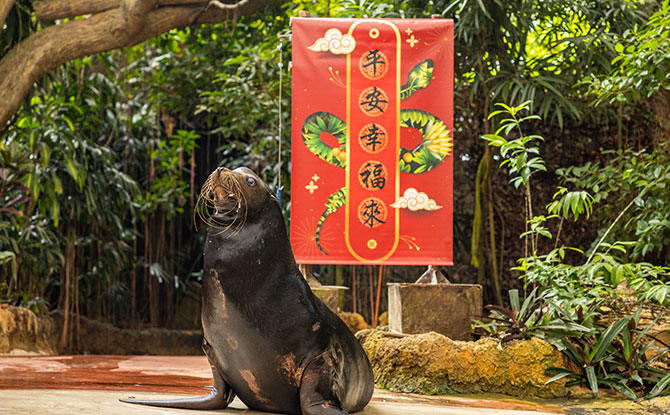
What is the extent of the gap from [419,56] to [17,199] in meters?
4.33

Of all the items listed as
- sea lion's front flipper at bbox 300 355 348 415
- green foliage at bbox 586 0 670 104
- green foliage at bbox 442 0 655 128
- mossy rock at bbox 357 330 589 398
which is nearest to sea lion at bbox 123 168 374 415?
sea lion's front flipper at bbox 300 355 348 415

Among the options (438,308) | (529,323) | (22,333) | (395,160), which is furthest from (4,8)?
(529,323)

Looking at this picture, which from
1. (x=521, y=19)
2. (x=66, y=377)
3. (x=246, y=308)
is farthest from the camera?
(x=521, y=19)

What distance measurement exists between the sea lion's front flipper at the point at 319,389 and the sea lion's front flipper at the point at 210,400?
1.18 ft

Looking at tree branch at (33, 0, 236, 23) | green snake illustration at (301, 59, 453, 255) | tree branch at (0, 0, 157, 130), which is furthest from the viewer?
tree branch at (33, 0, 236, 23)

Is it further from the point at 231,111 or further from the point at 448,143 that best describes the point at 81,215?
the point at 448,143

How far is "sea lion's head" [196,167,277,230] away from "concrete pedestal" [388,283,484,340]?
7.80ft

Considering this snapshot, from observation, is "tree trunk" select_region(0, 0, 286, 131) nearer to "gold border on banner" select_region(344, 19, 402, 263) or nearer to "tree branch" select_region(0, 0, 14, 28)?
"tree branch" select_region(0, 0, 14, 28)

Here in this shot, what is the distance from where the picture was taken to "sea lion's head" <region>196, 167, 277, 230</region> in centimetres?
255

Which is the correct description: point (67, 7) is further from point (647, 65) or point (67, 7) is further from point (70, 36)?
point (647, 65)

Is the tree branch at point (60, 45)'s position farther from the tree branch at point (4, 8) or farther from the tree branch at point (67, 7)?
the tree branch at point (4, 8)

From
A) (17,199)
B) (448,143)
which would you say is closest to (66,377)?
(448,143)

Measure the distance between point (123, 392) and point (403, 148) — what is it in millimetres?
2622

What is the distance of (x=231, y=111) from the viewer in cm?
799
